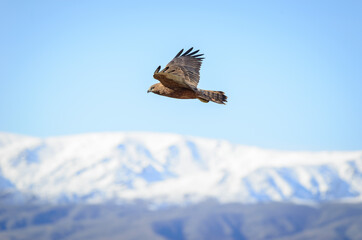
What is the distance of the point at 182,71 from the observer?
949 inches

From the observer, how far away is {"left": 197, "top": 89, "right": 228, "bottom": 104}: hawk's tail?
20.7 meters

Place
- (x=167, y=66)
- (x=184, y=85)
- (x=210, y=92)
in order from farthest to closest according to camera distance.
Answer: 1. (x=167, y=66)
2. (x=210, y=92)
3. (x=184, y=85)

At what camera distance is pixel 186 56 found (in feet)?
85.2

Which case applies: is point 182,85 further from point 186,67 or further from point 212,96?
point 186,67

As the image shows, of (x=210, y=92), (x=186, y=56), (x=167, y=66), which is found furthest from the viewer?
(x=186, y=56)

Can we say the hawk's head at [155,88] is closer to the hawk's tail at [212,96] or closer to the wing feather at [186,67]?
the wing feather at [186,67]

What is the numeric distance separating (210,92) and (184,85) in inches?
72.7

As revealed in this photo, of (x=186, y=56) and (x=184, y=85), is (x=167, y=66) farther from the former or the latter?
(x=184, y=85)

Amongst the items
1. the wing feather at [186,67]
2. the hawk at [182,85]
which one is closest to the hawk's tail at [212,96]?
the hawk at [182,85]

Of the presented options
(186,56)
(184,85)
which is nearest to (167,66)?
(186,56)

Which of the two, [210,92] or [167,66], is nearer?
[210,92]

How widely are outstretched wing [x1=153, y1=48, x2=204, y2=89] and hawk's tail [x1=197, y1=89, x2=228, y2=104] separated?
569mm

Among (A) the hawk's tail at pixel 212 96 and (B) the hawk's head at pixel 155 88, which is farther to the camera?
(B) the hawk's head at pixel 155 88

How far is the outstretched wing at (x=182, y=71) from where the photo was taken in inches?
821
